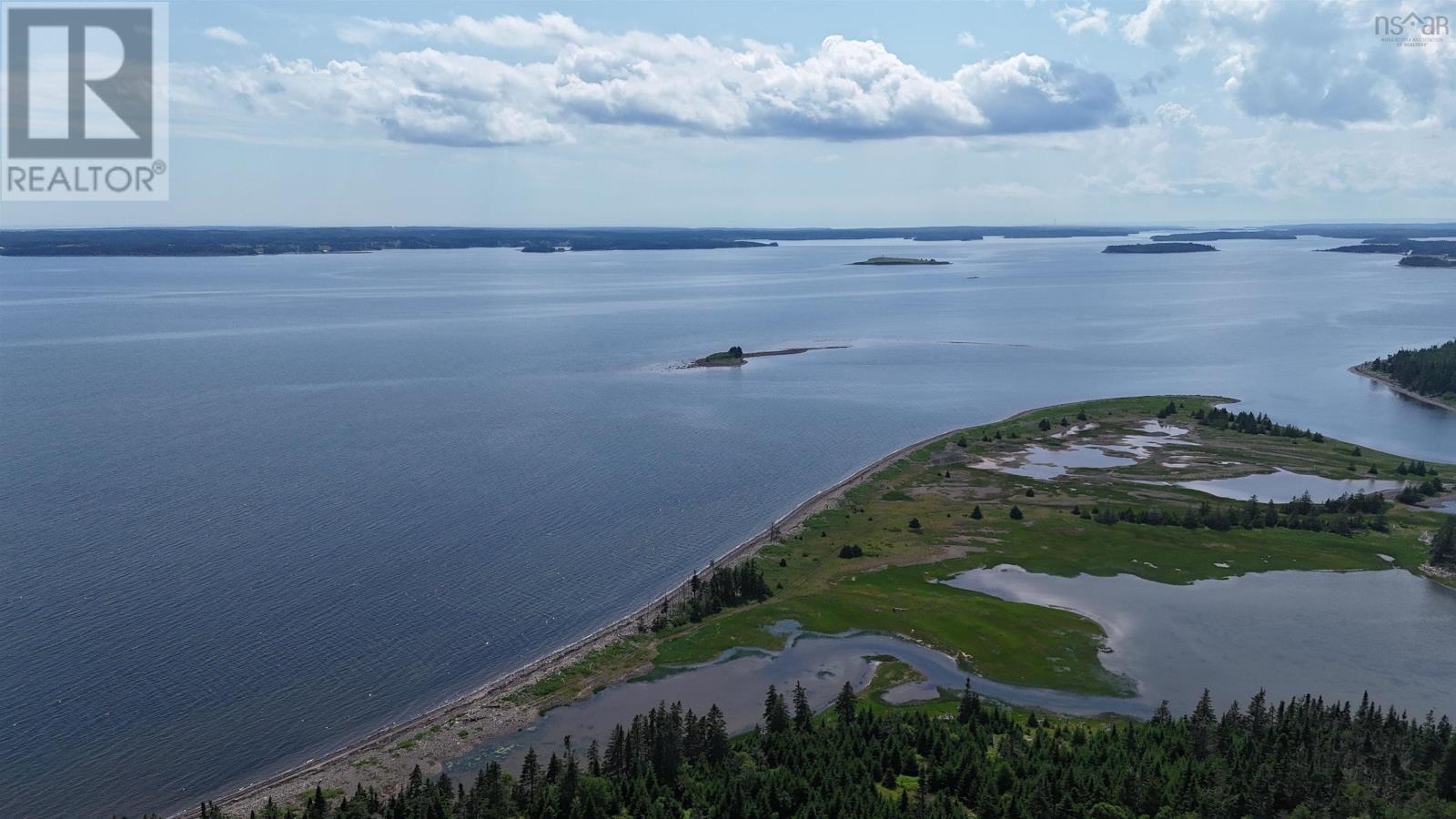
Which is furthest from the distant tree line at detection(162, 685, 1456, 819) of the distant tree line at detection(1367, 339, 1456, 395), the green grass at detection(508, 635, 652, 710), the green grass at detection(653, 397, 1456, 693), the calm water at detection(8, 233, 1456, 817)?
the distant tree line at detection(1367, 339, 1456, 395)

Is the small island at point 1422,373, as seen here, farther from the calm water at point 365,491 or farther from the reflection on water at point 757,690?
the reflection on water at point 757,690

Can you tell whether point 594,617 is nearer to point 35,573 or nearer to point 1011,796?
point 1011,796

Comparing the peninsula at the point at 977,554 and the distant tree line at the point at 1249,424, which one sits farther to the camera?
the distant tree line at the point at 1249,424

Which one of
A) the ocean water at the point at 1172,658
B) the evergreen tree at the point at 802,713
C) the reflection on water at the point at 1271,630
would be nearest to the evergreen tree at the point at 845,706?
the evergreen tree at the point at 802,713

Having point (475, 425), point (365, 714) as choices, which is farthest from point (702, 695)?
point (475, 425)

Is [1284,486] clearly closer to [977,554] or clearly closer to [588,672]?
[977,554]

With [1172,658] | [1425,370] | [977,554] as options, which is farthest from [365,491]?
[1425,370]
